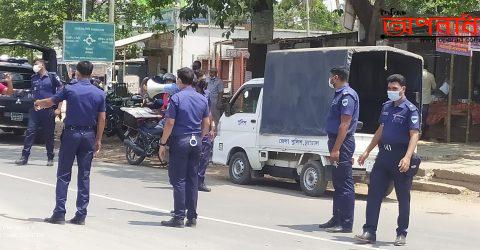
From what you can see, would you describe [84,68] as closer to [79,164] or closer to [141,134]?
[79,164]

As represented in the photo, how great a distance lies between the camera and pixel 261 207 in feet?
35.5

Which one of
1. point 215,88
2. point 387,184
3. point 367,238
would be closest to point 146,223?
point 367,238

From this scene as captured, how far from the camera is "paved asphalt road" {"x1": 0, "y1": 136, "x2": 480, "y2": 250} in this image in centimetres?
787

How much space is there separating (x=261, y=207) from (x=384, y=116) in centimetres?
314

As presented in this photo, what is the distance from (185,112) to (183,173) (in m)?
0.70

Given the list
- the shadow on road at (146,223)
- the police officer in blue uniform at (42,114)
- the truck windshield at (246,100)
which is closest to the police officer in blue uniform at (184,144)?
the shadow on road at (146,223)

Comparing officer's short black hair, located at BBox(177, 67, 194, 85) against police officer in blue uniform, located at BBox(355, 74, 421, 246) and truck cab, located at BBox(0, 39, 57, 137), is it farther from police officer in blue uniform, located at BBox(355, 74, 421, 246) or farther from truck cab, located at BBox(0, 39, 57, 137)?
truck cab, located at BBox(0, 39, 57, 137)

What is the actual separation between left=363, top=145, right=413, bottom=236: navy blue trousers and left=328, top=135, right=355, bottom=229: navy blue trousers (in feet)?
2.01

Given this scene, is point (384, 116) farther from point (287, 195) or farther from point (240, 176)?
point (240, 176)

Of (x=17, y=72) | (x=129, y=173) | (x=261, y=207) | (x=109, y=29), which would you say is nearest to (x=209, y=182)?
(x=129, y=173)

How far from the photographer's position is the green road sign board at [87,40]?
25.6 metres

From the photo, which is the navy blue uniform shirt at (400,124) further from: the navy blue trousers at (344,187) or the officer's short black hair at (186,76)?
the officer's short black hair at (186,76)

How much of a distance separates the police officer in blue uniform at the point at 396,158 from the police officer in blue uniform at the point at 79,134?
10.2 feet

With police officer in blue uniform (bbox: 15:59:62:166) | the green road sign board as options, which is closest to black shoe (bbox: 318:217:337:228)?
police officer in blue uniform (bbox: 15:59:62:166)
